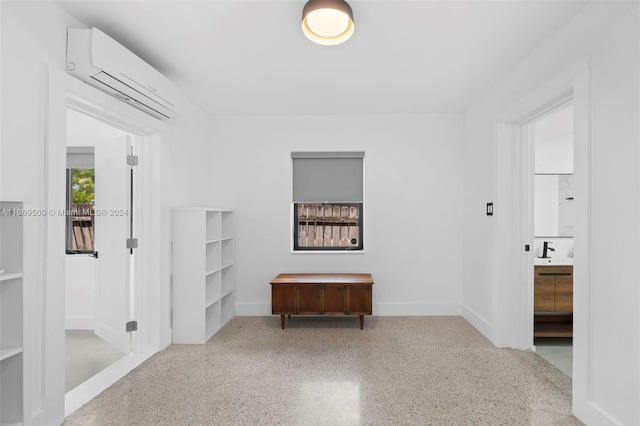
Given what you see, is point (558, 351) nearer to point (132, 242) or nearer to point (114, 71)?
point (132, 242)

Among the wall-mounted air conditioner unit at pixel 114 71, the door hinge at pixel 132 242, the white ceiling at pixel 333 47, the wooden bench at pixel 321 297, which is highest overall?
the white ceiling at pixel 333 47

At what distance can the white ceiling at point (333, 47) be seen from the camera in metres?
2.23

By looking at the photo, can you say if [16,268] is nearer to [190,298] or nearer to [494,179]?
[190,298]

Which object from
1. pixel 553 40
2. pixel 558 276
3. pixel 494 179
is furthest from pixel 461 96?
pixel 558 276

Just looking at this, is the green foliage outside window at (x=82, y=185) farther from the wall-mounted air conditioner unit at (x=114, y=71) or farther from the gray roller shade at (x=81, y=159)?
the wall-mounted air conditioner unit at (x=114, y=71)

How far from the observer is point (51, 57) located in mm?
2105

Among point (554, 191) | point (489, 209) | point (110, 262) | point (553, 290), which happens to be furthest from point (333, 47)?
point (554, 191)

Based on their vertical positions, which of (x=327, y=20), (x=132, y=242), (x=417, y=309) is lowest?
(x=417, y=309)

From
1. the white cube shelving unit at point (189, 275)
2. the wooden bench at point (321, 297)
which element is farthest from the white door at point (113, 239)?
the wooden bench at point (321, 297)

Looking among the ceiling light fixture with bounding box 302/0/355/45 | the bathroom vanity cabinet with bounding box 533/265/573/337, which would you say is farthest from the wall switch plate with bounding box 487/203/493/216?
the ceiling light fixture with bounding box 302/0/355/45

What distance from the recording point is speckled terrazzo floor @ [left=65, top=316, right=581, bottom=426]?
223cm

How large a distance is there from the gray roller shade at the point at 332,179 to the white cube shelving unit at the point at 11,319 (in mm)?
3180

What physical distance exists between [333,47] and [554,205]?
12.1ft

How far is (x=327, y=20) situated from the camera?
6.99 feet
